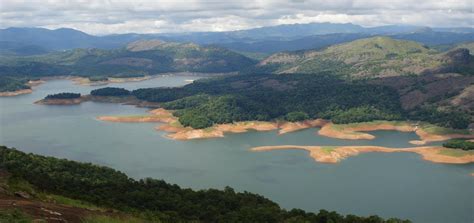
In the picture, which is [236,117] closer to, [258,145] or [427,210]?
[258,145]

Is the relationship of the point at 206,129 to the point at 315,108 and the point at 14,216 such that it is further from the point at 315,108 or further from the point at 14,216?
the point at 14,216

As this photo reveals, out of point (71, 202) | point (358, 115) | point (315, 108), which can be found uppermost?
point (71, 202)

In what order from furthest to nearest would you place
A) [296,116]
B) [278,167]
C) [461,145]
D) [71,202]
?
[296,116] → [461,145] → [278,167] → [71,202]

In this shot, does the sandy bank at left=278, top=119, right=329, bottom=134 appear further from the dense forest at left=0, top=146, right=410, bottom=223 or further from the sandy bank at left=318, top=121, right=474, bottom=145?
the dense forest at left=0, top=146, right=410, bottom=223

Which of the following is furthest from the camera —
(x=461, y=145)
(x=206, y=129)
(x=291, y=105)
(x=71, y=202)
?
(x=291, y=105)

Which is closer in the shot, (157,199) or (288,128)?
(157,199)

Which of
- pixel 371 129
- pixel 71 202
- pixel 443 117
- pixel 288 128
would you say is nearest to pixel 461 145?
pixel 443 117

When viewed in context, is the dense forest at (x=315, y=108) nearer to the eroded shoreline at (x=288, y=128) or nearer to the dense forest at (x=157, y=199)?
the eroded shoreline at (x=288, y=128)
